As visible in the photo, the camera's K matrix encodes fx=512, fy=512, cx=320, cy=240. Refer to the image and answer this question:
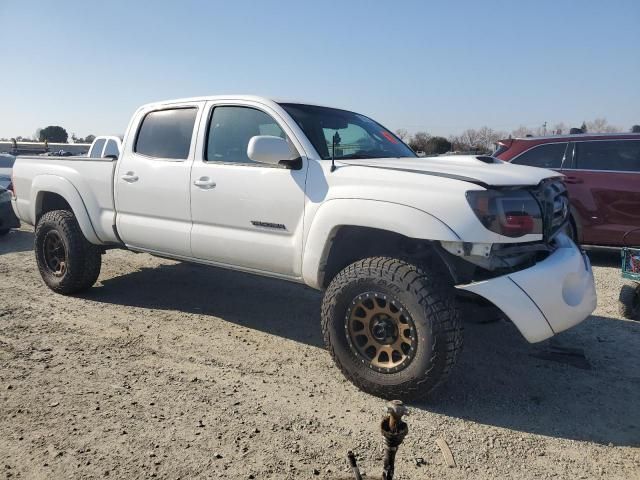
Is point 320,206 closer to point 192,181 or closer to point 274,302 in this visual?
point 192,181

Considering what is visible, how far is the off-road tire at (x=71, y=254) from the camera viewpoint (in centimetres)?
508

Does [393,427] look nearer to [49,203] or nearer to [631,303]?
[631,303]

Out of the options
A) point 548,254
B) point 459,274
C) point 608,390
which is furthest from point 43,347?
point 608,390

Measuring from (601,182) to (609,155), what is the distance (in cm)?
43

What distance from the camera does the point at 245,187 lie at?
149 inches

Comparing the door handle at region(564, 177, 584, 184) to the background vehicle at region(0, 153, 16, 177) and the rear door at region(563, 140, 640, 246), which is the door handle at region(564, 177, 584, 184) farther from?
the background vehicle at region(0, 153, 16, 177)

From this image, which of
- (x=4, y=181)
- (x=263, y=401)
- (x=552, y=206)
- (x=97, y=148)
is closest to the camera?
(x=263, y=401)

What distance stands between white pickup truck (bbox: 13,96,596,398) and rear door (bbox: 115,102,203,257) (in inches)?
0.6

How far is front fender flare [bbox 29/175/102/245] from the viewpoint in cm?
498

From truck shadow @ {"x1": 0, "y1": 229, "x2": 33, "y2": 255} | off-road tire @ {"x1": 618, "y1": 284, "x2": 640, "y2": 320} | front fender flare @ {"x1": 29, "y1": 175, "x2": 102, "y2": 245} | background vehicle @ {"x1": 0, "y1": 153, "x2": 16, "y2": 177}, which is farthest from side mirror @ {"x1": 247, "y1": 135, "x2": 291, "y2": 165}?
background vehicle @ {"x1": 0, "y1": 153, "x2": 16, "y2": 177}

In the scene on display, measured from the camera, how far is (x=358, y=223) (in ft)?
10.5

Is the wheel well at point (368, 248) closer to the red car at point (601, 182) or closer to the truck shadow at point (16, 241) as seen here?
the red car at point (601, 182)

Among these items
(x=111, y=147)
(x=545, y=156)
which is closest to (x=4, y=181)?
(x=111, y=147)

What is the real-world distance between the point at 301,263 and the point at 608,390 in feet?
7.13
